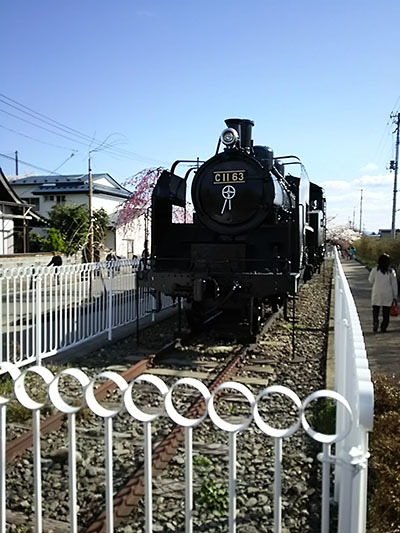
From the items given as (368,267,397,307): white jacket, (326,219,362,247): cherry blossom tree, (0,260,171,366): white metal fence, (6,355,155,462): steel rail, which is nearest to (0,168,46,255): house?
(0,260,171,366): white metal fence

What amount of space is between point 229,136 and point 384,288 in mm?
4480

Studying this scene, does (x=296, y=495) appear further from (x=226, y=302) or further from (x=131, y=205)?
(x=131, y=205)

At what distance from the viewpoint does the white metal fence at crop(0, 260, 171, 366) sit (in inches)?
278

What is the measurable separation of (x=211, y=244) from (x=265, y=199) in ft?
4.13

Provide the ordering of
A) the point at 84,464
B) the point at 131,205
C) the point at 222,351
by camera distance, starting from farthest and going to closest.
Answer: the point at 131,205, the point at 222,351, the point at 84,464

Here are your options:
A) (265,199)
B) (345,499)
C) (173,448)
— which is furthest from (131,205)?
(345,499)

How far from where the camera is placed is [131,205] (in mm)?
26031

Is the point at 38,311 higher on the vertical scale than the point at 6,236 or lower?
lower

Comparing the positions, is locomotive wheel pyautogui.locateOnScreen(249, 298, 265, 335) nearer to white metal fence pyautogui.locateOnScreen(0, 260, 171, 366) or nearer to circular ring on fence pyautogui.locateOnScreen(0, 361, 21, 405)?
white metal fence pyautogui.locateOnScreen(0, 260, 171, 366)

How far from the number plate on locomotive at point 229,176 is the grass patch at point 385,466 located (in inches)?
177

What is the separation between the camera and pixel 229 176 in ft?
28.1

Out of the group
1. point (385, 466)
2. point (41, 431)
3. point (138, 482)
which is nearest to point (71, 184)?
point (41, 431)

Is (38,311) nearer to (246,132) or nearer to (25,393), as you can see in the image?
(25,393)

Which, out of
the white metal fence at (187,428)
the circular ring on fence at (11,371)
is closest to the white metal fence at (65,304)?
the circular ring on fence at (11,371)
